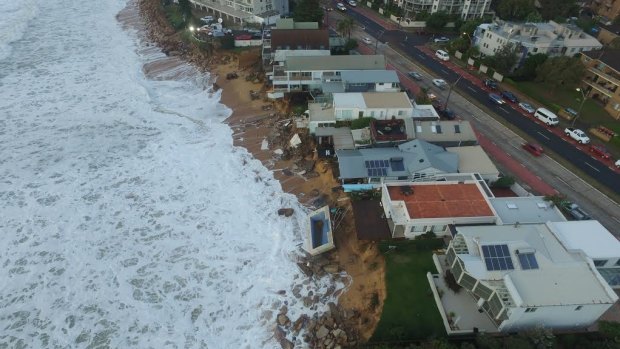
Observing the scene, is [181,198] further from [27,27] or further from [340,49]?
[27,27]

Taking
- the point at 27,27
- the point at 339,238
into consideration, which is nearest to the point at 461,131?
the point at 339,238

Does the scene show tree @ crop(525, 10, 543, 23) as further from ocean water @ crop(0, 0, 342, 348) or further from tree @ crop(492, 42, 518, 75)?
ocean water @ crop(0, 0, 342, 348)

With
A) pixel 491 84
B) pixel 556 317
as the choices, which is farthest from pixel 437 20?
pixel 556 317

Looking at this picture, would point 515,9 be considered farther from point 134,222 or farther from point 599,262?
point 134,222

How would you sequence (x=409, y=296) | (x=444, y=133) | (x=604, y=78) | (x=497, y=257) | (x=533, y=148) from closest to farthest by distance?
(x=497, y=257), (x=409, y=296), (x=444, y=133), (x=533, y=148), (x=604, y=78)

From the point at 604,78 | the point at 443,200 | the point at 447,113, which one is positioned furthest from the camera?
the point at 604,78

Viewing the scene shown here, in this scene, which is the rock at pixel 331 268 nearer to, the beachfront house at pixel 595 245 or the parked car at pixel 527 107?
the beachfront house at pixel 595 245

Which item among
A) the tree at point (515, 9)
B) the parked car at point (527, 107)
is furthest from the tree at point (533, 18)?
the parked car at point (527, 107)
